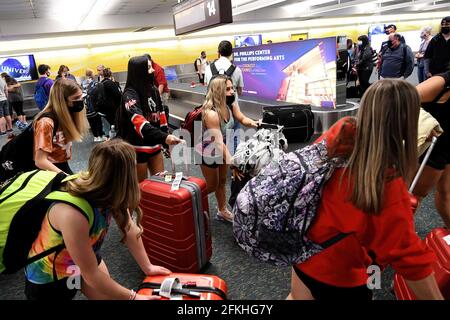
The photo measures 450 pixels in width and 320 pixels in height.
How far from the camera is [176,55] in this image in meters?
16.9

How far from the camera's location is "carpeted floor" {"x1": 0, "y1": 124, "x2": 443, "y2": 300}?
84.1 inches

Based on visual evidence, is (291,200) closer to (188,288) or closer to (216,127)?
(188,288)

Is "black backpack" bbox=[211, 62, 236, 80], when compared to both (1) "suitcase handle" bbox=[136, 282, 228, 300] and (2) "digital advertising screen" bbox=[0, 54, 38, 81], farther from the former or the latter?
(2) "digital advertising screen" bbox=[0, 54, 38, 81]

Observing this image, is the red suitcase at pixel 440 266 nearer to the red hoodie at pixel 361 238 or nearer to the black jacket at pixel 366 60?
the red hoodie at pixel 361 238

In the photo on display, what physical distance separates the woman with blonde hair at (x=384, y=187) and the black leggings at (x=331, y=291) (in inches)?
9.9

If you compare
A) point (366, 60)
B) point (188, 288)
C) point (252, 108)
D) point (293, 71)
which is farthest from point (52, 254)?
point (366, 60)

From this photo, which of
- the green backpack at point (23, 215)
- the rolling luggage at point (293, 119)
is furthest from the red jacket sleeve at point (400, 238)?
the rolling luggage at point (293, 119)

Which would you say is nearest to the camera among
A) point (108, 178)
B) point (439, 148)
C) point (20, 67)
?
point (108, 178)

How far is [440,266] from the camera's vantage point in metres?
1.55

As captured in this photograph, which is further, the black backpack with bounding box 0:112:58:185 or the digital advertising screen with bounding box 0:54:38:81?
the digital advertising screen with bounding box 0:54:38:81

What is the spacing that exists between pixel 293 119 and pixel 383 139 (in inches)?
162

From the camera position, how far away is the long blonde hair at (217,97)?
8.44ft

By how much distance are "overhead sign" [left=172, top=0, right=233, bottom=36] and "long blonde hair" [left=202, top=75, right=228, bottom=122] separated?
2.04m

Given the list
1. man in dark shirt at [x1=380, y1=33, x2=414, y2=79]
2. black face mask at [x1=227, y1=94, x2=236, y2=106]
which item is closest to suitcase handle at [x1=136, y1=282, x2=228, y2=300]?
black face mask at [x1=227, y1=94, x2=236, y2=106]
